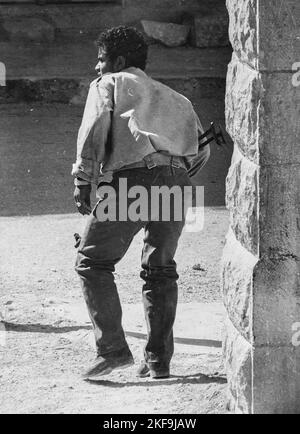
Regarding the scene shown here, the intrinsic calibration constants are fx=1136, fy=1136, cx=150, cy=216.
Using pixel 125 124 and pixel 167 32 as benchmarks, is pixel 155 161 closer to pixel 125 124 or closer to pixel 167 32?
pixel 125 124

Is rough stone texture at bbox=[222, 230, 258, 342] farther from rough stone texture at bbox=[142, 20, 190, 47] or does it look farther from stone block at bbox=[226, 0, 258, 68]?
rough stone texture at bbox=[142, 20, 190, 47]

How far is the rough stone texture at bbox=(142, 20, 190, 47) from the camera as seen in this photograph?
14.6 meters

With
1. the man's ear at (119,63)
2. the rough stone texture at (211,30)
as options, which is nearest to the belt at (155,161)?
the man's ear at (119,63)

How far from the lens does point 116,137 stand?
5445mm

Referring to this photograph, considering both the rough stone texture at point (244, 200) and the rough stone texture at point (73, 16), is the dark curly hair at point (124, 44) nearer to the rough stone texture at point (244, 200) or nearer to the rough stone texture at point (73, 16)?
the rough stone texture at point (244, 200)

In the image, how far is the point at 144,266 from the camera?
18.6 ft

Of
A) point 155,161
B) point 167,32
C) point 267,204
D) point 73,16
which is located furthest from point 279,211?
point 73,16

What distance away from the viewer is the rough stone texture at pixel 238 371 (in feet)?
15.8

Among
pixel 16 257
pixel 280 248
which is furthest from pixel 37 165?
pixel 280 248

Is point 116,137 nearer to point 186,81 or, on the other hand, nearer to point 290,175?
point 290,175

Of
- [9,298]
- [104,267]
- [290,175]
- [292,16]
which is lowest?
[9,298]

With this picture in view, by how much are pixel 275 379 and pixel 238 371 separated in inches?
6.8

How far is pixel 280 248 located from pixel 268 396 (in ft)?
2.05

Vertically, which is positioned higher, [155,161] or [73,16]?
[73,16]
